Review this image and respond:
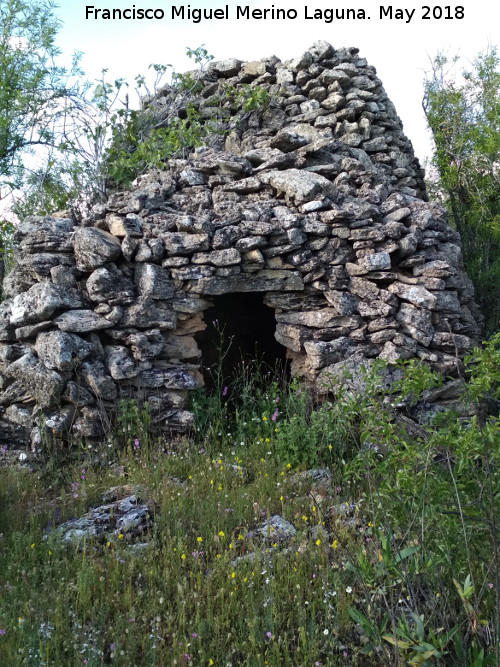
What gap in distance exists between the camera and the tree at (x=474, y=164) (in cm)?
973

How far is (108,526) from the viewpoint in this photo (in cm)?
436

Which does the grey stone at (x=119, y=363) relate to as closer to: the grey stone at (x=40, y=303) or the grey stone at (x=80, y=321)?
the grey stone at (x=80, y=321)

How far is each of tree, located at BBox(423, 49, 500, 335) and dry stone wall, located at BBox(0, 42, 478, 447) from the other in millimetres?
2661

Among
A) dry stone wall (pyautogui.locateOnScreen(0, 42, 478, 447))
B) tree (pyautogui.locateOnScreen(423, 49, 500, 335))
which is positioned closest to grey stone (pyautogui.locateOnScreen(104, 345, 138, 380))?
dry stone wall (pyautogui.locateOnScreen(0, 42, 478, 447))

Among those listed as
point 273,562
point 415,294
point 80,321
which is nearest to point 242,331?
point 415,294

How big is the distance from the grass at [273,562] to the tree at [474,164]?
17.8ft

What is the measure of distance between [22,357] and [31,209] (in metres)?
5.01

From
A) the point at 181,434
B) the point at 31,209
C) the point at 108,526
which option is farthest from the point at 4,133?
the point at 108,526

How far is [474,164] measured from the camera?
1016cm

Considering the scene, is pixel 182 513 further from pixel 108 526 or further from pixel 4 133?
pixel 4 133

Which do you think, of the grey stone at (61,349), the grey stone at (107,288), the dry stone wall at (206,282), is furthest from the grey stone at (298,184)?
the grey stone at (61,349)

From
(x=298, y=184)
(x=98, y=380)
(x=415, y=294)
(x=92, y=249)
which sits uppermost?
(x=298, y=184)

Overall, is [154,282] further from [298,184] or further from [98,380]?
[298,184]

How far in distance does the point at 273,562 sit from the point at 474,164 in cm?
833
